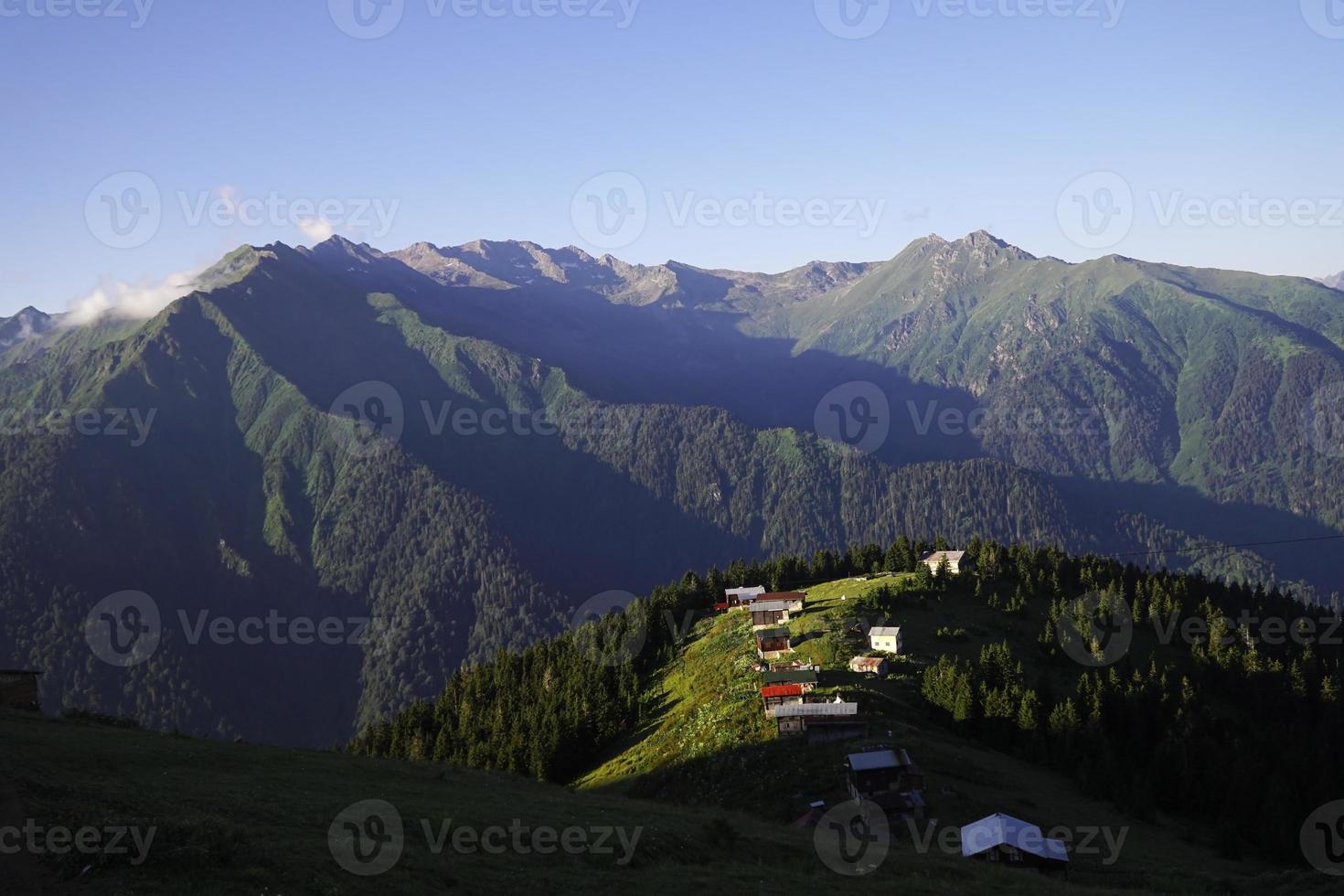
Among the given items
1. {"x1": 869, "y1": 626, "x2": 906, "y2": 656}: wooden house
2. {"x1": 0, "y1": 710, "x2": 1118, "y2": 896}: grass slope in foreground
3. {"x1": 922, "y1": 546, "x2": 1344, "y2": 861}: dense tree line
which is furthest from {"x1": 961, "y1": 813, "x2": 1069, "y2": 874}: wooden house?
{"x1": 869, "y1": 626, "x2": 906, "y2": 656}: wooden house

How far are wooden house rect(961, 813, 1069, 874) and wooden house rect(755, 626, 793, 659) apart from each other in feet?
138

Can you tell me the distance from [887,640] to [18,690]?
65715mm

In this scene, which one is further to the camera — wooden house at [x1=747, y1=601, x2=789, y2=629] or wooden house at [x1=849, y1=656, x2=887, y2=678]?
wooden house at [x1=747, y1=601, x2=789, y2=629]

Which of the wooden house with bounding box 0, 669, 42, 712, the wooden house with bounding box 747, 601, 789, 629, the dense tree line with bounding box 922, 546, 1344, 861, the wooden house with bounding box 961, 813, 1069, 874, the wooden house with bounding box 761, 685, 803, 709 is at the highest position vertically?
the wooden house with bounding box 0, 669, 42, 712

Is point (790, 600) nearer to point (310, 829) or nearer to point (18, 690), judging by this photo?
point (18, 690)

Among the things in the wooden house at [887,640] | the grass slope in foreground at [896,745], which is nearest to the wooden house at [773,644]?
the grass slope in foreground at [896,745]

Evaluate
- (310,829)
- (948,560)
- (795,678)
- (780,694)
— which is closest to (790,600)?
(948,560)

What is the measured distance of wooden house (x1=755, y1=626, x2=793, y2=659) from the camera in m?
92.8

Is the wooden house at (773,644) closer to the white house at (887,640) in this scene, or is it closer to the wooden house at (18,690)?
the white house at (887,640)

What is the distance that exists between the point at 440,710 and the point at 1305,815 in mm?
72667

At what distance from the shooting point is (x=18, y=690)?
65.2m

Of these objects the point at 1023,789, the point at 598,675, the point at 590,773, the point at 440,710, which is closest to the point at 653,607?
the point at 598,675

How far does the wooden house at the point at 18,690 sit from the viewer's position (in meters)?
64.1

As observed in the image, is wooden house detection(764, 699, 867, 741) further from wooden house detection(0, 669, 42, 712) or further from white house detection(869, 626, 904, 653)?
wooden house detection(0, 669, 42, 712)
